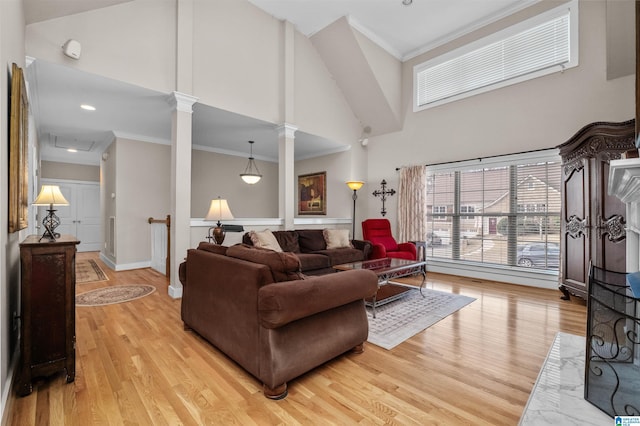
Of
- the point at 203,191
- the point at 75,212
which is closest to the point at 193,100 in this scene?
the point at 203,191

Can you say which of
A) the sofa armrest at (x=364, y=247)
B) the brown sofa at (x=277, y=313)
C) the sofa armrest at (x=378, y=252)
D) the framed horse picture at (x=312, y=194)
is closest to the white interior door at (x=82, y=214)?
the framed horse picture at (x=312, y=194)

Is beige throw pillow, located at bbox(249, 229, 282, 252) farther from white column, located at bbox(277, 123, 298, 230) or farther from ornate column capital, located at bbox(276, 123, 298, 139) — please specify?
ornate column capital, located at bbox(276, 123, 298, 139)

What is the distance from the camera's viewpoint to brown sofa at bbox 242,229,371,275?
4.45m

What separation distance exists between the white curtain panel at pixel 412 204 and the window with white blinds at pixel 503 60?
4.37 feet

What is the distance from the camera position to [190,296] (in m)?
2.67

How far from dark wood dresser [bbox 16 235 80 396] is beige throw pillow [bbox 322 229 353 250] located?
11.9 feet

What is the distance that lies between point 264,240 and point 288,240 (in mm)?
621

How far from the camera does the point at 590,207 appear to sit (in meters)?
3.48

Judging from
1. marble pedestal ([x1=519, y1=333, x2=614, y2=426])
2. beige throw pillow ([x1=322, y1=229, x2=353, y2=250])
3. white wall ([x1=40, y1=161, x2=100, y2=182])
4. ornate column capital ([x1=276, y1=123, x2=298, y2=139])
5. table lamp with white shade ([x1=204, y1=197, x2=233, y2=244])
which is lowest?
marble pedestal ([x1=519, y1=333, x2=614, y2=426])

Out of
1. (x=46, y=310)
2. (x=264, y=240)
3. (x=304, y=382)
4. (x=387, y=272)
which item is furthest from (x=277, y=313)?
(x=264, y=240)


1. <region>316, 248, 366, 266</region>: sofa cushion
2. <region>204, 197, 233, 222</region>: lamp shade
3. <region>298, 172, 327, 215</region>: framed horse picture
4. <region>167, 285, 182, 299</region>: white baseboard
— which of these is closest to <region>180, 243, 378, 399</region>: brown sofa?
<region>204, 197, 233, 222</region>: lamp shade

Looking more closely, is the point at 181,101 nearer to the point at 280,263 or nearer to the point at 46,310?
the point at 46,310

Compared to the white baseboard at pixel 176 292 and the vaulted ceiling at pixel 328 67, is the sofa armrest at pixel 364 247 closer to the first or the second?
the vaulted ceiling at pixel 328 67

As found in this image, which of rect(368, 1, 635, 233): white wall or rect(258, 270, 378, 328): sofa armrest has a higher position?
rect(368, 1, 635, 233): white wall
